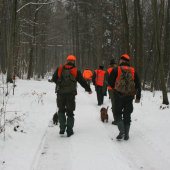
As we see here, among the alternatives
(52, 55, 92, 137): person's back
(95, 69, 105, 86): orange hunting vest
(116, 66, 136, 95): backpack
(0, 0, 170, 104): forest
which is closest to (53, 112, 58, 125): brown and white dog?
(52, 55, 92, 137): person's back

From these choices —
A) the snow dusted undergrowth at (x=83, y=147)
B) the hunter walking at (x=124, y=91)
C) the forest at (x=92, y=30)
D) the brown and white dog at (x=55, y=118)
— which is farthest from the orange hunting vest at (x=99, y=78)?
the hunter walking at (x=124, y=91)

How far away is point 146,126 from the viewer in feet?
18.6

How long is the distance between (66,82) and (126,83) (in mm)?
1523

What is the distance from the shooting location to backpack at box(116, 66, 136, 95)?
14.1 ft

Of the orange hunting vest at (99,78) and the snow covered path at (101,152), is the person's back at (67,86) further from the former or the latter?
the orange hunting vest at (99,78)

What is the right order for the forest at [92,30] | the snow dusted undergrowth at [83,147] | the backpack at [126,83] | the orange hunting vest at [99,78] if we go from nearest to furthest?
1. the snow dusted undergrowth at [83,147]
2. the backpack at [126,83]
3. the orange hunting vest at [99,78]
4. the forest at [92,30]

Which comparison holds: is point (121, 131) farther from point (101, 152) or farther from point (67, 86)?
point (67, 86)

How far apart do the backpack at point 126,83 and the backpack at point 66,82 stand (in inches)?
45.9

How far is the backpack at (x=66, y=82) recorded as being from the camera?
181 inches

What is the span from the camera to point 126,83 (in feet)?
14.2

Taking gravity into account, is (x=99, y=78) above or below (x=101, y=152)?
above

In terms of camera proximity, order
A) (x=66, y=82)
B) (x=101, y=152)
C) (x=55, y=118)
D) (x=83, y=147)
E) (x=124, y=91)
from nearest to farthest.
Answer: (x=101, y=152) < (x=83, y=147) < (x=124, y=91) < (x=66, y=82) < (x=55, y=118)

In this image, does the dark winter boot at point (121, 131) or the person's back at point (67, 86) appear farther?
the person's back at point (67, 86)

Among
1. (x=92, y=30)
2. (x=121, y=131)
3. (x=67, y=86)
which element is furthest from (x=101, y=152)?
(x=92, y=30)
